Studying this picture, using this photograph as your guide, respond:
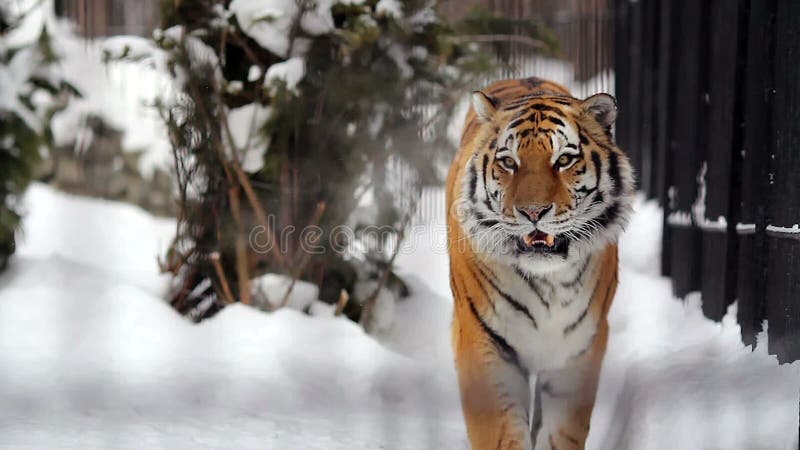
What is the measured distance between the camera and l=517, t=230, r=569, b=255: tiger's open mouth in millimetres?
2383

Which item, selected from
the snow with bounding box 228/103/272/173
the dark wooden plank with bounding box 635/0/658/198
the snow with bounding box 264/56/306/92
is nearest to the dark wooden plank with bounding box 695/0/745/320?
the dark wooden plank with bounding box 635/0/658/198

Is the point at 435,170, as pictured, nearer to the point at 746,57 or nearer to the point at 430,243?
the point at 430,243

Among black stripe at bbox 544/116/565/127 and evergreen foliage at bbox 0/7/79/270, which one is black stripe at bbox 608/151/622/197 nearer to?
black stripe at bbox 544/116/565/127

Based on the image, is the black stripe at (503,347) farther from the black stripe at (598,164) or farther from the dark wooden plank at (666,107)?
the dark wooden plank at (666,107)

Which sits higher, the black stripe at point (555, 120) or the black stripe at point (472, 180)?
the black stripe at point (555, 120)

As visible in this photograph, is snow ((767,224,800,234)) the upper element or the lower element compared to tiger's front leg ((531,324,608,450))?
upper

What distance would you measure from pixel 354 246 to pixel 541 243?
176 centimetres

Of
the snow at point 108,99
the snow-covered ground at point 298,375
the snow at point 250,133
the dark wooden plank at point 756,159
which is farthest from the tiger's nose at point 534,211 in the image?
the snow at point 108,99

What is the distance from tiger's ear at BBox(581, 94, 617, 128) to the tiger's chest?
15.9 inches

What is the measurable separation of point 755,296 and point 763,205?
0.95 ft

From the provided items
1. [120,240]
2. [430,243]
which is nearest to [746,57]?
[430,243]

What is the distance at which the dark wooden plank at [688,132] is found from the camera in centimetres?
358

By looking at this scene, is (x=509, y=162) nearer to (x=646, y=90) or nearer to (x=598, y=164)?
(x=598, y=164)

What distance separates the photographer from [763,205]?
2.73 m
